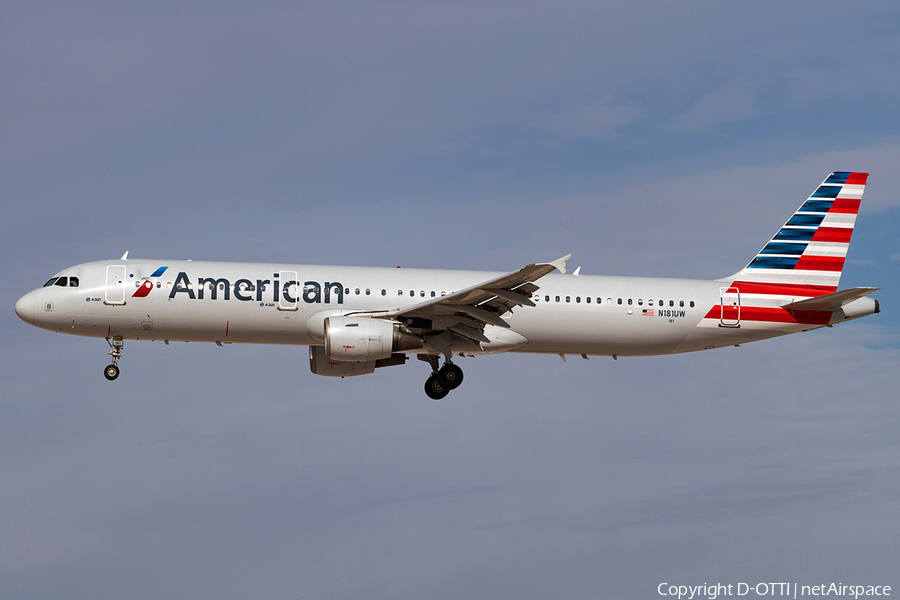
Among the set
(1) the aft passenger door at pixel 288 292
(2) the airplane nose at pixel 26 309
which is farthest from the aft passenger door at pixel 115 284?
(1) the aft passenger door at pixel 288 292

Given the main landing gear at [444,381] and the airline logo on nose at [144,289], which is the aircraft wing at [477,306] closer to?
the main landing gear at [444,381]

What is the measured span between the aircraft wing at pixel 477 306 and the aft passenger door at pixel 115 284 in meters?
8.26

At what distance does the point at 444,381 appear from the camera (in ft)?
113

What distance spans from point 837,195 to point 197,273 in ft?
80.3

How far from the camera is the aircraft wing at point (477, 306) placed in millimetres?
30609

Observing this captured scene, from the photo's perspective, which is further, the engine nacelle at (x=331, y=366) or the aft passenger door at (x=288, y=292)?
the engine nacelle at (x=331, y=366)

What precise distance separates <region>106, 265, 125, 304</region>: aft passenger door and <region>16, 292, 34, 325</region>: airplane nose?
8.48 feet

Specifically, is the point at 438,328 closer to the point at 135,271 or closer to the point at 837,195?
the point at 135,271

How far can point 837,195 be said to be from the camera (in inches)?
1549

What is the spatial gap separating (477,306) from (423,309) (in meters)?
1.77

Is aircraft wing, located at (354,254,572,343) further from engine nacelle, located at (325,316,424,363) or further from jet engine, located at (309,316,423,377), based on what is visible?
engine nacelle, located at (325,316,424,363)

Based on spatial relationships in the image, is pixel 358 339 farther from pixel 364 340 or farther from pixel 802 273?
pixel 802 273

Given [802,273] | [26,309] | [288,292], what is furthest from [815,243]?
[26,309]

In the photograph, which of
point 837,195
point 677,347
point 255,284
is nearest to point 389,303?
point 255,284
